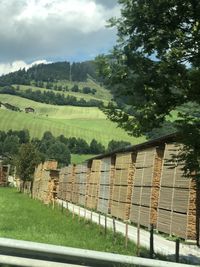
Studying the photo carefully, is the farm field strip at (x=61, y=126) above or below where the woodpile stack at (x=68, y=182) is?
above

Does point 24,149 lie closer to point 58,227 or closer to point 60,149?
point 60,149

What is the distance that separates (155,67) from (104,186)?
95.5 ft

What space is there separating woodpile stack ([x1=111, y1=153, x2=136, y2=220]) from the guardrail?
24.8m

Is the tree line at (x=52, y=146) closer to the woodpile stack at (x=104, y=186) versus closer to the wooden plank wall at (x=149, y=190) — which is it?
the woodpile stack at (x=104, y=186)

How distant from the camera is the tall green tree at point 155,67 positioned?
36.6ft

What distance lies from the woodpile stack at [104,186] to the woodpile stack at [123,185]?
2137mm

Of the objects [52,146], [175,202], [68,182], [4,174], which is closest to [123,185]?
[175,202]

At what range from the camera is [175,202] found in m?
23.1

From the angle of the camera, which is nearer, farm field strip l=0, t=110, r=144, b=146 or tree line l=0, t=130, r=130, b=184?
tree line l=0, t=130, r=130, b=184

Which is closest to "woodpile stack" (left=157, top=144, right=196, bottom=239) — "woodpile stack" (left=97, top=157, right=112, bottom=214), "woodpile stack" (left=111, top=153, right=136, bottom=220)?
"woodpile stack" (left=111, top=153, right=136, bottom=220)

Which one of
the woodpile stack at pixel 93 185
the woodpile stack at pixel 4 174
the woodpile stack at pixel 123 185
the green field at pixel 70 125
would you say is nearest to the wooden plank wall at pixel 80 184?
the woodpile stack at pixel 93 185

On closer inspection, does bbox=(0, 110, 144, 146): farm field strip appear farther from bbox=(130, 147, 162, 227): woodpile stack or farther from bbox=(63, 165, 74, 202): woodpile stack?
bbox=(130, 147, 162, 227): woodpile stack

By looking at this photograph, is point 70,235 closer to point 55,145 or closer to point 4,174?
point 4,174

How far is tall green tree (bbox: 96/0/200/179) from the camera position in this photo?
11166mm
